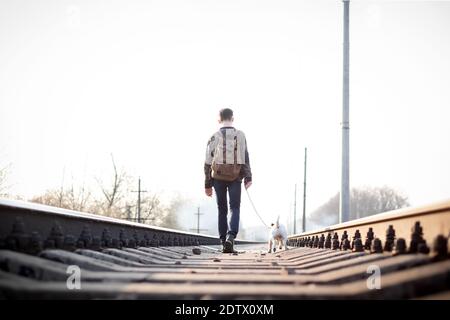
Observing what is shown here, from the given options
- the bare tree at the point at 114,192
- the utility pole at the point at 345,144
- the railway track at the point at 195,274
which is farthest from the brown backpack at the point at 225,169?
the bare tree at the point at 114,192

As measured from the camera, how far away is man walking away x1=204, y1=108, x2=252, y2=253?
629 cm

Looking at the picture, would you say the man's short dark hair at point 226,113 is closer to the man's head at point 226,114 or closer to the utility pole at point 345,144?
the man's head at point 226,114

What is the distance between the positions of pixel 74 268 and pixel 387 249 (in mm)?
2175

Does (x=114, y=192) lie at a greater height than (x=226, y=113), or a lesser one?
greater

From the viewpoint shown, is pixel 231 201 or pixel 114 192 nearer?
pixel 231 201

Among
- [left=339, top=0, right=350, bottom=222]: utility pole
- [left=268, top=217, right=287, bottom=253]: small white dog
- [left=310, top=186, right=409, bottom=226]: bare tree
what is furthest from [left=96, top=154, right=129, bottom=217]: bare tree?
[left=310, top=186, right=409, bottom=226]: bare tree

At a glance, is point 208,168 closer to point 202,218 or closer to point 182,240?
point 182,240

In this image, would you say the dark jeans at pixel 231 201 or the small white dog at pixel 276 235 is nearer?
the dark jeans at pixel 231 201

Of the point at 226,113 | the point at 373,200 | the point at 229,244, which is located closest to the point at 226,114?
the point at 226,113

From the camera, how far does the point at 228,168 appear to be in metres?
6.31

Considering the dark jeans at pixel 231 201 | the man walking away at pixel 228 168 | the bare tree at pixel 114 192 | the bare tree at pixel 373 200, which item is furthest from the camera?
the bare tree at pixel 373 200

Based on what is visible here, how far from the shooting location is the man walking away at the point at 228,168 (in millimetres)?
6293

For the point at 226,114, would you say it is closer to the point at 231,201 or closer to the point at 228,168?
the point at 228,168
